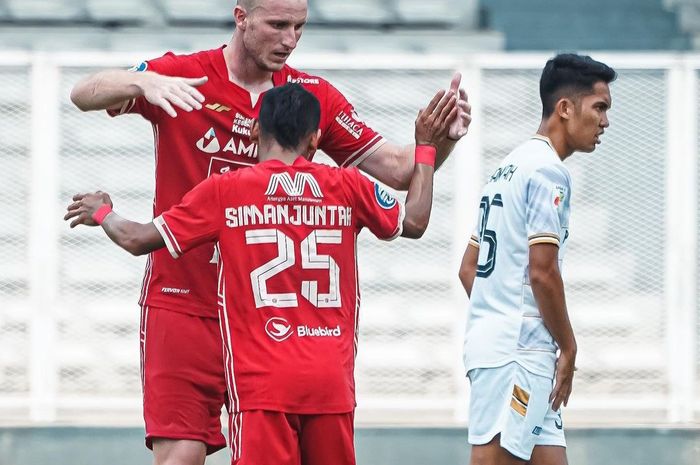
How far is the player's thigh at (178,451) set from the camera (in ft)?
14.8

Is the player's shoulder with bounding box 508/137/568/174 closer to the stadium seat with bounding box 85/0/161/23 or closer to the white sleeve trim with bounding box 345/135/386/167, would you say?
the white sleeve trim with bounding box 345/135/386/167

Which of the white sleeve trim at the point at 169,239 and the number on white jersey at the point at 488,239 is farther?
the number on white jersey at the point at 488,239

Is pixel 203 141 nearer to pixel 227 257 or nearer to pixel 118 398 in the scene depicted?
pixel 227 257

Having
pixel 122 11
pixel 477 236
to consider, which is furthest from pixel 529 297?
pixel 122 11

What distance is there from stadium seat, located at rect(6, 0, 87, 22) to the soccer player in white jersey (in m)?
6.42

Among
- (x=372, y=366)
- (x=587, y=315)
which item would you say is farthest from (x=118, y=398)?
Result: (x=587, y=315)

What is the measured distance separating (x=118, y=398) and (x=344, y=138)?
10.1ft

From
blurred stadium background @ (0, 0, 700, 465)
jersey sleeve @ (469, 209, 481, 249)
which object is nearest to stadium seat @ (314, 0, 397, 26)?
blurred stadium background @ (0, 0, 700, 465)

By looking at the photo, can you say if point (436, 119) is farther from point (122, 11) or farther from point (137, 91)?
point (122, 11)

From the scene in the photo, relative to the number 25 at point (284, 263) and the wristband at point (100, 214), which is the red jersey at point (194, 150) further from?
the number 25 at point (284, 263)

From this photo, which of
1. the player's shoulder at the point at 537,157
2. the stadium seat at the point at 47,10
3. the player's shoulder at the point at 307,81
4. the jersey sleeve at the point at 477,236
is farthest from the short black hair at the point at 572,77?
the stadium seat at the point at 47,10

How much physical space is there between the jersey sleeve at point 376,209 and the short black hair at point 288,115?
0.22 meters

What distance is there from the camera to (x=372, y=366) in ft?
23.9

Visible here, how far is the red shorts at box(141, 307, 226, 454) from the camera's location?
4.50m
